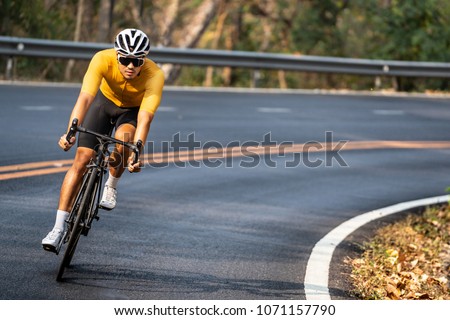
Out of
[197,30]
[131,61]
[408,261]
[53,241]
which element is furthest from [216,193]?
[197,30]

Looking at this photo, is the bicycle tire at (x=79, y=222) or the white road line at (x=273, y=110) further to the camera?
the white road line at (x=273, y=110)

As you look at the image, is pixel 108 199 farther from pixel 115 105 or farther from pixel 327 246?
pixel 327 246

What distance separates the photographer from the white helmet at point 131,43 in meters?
8.41

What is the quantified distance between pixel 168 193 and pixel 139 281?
4.63 metres

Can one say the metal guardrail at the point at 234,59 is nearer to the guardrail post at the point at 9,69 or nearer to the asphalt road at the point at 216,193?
the guardrail post at the point at 9,69

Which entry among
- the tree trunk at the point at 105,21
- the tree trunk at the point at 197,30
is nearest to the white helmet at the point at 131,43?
the tree trunk at the point at 105,21

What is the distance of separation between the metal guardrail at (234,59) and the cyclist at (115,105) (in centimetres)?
1427

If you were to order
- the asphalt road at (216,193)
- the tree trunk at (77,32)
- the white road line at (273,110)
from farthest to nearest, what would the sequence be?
the tree trunk at (77,32) → the white road line at (273,110) → the asphalt road at (216,193)

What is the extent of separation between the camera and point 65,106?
19.8 metres

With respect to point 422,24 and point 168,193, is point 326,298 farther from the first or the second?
point 422,24

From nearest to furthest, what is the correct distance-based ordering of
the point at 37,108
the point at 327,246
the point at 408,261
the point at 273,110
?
the point at 327,246 → the point at 408,261 → the point at 37,108 → the point at 273,110

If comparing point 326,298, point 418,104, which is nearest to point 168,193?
point 326,298

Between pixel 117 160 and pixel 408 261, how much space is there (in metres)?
3.52

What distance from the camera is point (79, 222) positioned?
828 centimetres
